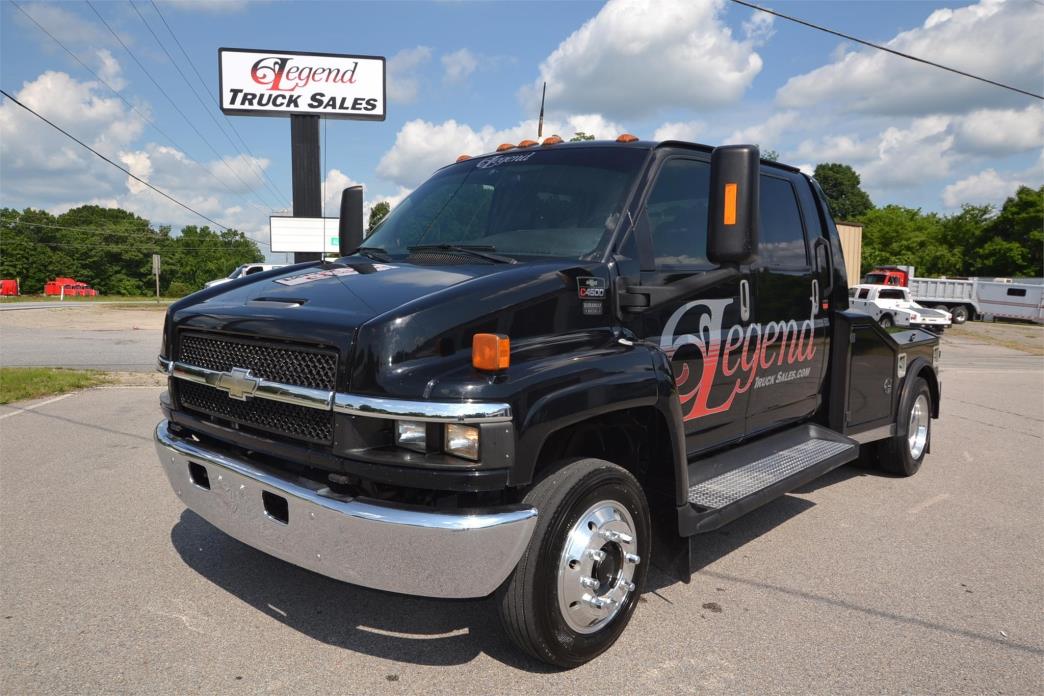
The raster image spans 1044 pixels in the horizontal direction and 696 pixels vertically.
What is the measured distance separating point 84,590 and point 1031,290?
4026 centimetres

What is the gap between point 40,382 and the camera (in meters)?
9.28

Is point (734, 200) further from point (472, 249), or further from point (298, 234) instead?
point (298, 234)


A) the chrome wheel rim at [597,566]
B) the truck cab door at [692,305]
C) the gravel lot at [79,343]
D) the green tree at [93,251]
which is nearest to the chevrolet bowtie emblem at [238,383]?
the chrome wheel rim at [597,566]

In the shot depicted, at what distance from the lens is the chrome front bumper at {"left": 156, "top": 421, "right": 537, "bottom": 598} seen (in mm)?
2570

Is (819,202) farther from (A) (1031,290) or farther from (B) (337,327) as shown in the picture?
(A) (1031,290)

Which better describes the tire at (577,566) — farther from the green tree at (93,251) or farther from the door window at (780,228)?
the green tree at (93,251)

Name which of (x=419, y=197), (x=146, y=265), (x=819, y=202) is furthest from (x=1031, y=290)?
(x=146, y=265)

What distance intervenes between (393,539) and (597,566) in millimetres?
913

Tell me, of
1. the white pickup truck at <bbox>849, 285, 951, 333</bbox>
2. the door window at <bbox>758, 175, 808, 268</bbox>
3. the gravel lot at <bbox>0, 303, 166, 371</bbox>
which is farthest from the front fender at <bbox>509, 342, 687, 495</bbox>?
the white pickup truck at <bbox>849, 285, 951, 333</bbox>

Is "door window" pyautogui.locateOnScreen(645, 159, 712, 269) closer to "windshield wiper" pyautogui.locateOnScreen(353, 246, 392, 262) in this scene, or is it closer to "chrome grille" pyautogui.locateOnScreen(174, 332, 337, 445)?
"windshield wiper" pyautogui.locateOnScreen(353, 246, 392, 262)

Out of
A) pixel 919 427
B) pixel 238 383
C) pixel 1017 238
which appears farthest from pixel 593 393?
pixel 1017 238

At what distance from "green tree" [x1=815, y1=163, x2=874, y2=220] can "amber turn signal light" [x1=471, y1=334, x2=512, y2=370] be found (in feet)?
320

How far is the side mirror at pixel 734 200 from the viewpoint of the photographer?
10.7ft

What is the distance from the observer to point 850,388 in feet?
17.0
